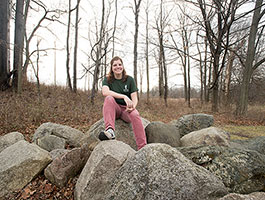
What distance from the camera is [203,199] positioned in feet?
4.13

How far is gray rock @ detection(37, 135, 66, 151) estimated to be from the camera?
2.95 m

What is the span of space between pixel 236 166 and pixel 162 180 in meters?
0.99

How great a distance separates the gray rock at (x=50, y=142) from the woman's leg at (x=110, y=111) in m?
1.37

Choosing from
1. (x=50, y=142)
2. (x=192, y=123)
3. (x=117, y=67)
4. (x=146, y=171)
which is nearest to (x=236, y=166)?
(x=146, y=171)

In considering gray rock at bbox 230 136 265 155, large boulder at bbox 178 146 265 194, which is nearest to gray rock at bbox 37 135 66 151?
large boulder at bbox 178 146 265 194

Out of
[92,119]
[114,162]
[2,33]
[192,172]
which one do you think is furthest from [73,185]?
[2,33]

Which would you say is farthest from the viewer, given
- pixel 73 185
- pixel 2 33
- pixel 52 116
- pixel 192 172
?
pixel 2 33

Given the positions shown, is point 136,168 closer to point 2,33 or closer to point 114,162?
point 114,162

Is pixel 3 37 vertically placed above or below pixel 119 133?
above

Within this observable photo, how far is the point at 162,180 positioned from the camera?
1295mm

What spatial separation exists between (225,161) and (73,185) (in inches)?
75.1

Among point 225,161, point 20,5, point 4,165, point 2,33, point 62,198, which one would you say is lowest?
point 62,198

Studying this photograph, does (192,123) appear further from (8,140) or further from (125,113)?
(8,140)

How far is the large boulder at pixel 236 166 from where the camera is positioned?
1604mm
